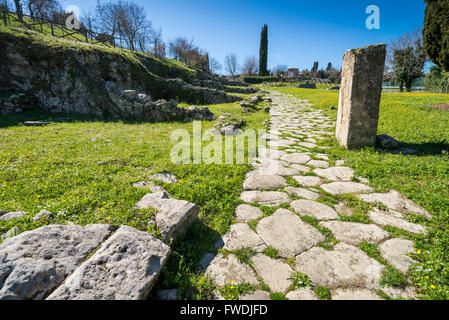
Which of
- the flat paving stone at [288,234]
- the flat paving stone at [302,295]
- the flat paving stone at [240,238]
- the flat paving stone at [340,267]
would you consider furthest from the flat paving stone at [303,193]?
the flat paving stone at [302,295]

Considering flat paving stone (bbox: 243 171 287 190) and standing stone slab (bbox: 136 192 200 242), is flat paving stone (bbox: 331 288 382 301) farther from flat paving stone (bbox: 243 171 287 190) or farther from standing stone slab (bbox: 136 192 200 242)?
flat paving stone (bbox: 243 171 287 190)

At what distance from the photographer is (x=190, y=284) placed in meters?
1.68

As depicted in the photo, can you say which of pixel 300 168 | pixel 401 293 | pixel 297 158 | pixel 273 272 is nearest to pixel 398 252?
pixel 401 293

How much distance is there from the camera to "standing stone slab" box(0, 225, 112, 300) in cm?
130

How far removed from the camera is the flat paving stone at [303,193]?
9.74 ft

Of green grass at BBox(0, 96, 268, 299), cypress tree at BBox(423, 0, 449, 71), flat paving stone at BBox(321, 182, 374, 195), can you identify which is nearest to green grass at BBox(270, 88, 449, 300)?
flat paving stone at BBox(321, 182, 374, 195)

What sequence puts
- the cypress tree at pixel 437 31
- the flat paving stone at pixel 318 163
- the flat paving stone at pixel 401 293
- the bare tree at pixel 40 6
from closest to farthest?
the flat paving stone at pixel 401 293 → the flat paving stone at pixel 318 163 → the cypress tree at pixel 437 31 → the bare tree at pixel 40 6

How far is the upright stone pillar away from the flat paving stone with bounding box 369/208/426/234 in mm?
2694

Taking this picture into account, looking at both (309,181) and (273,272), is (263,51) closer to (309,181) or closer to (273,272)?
(309,181)

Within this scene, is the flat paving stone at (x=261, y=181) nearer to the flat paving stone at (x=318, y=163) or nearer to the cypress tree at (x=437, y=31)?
the flat paving stone at (x=318, y=163)

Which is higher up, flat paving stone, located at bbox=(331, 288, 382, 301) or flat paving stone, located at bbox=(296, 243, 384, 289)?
flat paving stone, located at bbox=(296, 243, 384, 289)

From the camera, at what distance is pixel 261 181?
3.48 m

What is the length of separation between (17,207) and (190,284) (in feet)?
8.29

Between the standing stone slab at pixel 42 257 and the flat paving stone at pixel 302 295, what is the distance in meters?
1.66
